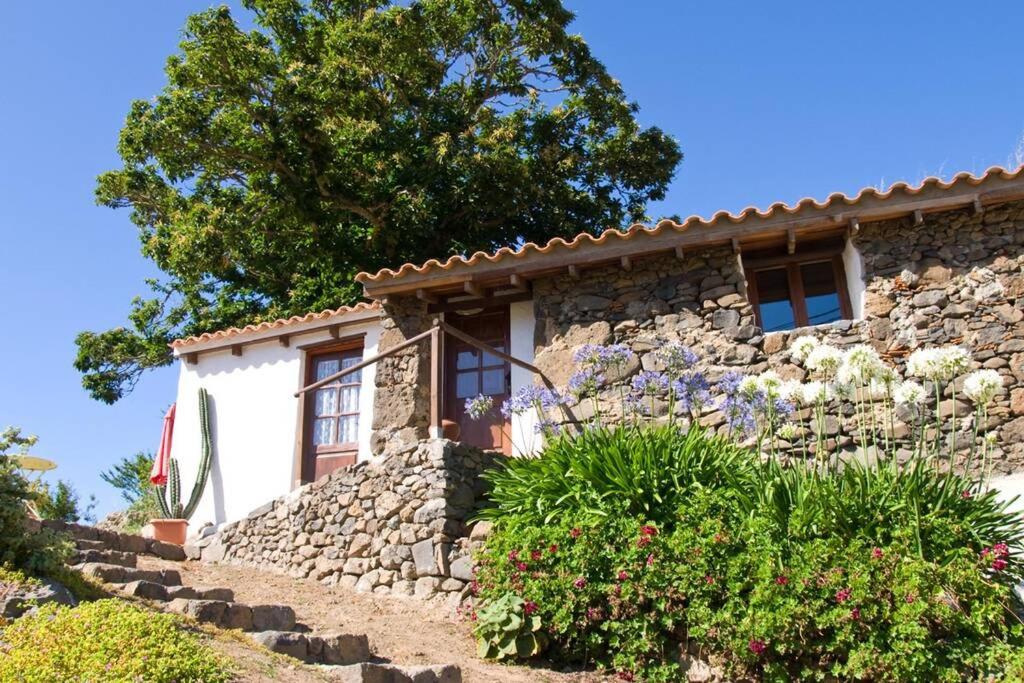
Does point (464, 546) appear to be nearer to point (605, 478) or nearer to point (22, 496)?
point (605, 478)

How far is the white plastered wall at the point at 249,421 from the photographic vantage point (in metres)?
11.0

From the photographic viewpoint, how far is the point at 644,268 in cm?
942

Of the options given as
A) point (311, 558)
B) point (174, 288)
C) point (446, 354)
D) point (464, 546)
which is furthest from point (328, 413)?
point (174, 288)

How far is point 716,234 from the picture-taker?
8875 mm

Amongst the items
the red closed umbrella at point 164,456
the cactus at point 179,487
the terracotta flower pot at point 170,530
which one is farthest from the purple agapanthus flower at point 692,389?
the red closed umbrella at point 164,456

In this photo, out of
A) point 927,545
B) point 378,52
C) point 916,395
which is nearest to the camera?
point 927,545

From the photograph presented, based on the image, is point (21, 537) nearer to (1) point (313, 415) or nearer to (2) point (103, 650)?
(2) point (103, 650)

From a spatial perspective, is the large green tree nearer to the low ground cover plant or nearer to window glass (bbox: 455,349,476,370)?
window glass (bbox: 455,349,476,370)

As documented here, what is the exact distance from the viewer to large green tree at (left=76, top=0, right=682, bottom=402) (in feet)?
51.3

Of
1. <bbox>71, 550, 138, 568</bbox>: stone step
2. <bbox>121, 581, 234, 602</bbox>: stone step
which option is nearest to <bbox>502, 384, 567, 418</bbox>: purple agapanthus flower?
<bbox>121, 581, 234, 602</bbox>: stone step

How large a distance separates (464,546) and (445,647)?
4.42ft

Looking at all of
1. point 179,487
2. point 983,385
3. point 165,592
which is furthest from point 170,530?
point 983,385

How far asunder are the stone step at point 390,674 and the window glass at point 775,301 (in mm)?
5568

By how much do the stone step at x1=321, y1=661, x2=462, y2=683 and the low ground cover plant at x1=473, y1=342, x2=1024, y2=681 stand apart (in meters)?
1.11
